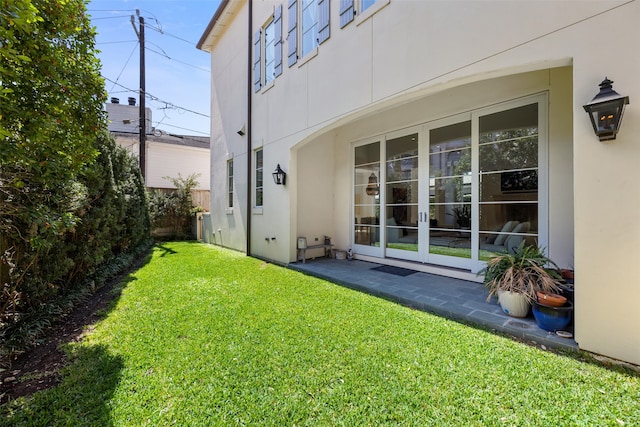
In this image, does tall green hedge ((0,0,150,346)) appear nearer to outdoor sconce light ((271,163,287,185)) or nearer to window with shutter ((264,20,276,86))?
outdoor sconce light ((271,163,287,185))

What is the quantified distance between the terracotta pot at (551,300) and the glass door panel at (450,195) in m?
1.99

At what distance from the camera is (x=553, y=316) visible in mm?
2895

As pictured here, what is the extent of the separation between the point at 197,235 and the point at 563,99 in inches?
499

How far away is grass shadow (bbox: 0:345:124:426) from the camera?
5.94ft

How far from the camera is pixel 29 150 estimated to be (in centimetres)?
212

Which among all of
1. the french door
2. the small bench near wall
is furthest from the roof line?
the small bench near wall

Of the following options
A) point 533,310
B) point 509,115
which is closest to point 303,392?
point 533,310

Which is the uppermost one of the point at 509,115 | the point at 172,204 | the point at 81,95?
the point at 509,115

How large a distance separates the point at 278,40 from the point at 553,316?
785 cm

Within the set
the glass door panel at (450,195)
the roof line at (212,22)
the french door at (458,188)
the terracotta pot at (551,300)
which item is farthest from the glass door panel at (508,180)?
the roof line at (212,22)

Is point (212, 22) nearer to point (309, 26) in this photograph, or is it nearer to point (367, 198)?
point (309, 26)

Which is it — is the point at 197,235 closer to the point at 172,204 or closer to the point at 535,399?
the point at 172,204

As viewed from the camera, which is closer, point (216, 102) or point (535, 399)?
point (535, 399)

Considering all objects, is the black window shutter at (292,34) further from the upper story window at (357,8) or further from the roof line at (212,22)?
the roof line at (212,22)
